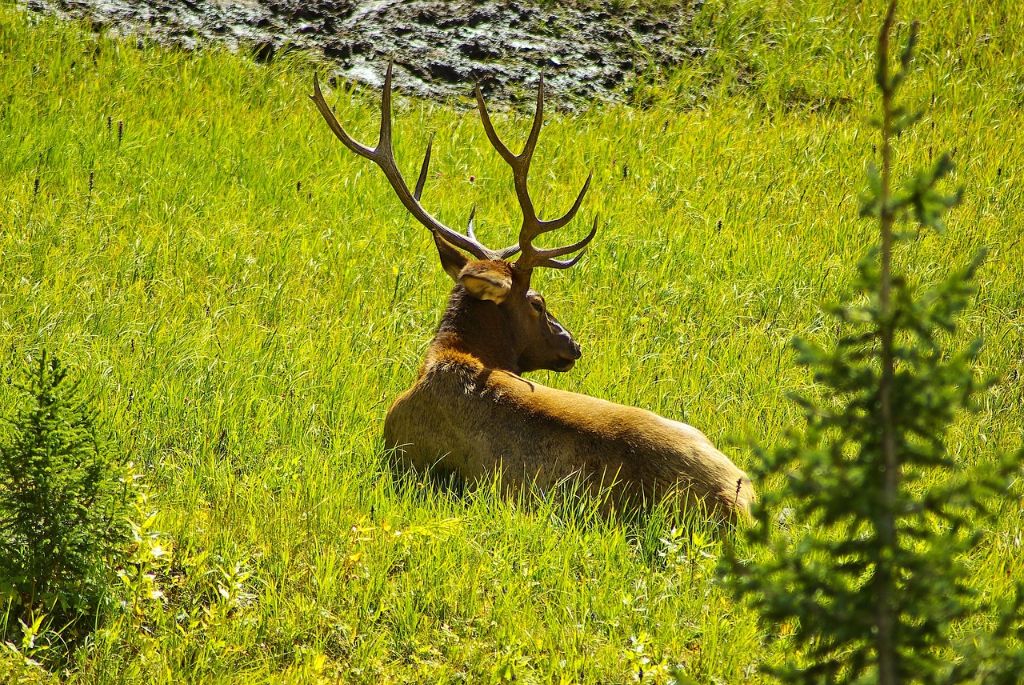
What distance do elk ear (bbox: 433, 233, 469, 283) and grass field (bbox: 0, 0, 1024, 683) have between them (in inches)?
22.9

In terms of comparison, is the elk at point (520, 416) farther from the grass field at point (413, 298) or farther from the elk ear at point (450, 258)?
the grass field at point (413, 298)

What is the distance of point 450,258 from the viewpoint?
20.9ft

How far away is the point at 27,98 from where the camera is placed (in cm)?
880

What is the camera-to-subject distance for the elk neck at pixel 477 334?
19.4 ft

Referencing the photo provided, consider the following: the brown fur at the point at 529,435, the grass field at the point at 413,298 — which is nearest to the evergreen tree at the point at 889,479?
the grass field at the point at 413,298

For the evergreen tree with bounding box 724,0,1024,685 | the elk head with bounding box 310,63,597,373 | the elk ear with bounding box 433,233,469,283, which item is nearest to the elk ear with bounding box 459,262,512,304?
the elk head with bounding box 310,63,597,373

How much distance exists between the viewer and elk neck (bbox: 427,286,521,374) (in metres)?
5.91

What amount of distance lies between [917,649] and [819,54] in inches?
437

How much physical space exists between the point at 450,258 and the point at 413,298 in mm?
1056

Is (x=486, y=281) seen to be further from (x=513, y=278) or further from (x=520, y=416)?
(x=520, y=416)

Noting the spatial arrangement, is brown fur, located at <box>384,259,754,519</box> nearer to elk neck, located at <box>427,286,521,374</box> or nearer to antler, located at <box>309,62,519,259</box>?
elk neck, located at <box>427,286,521,374</box>

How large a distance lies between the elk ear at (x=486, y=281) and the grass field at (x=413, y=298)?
71 centimetres

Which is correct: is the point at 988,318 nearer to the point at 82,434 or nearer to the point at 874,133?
the point at 874,133

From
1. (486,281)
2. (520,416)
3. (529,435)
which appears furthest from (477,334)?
(529,435)
